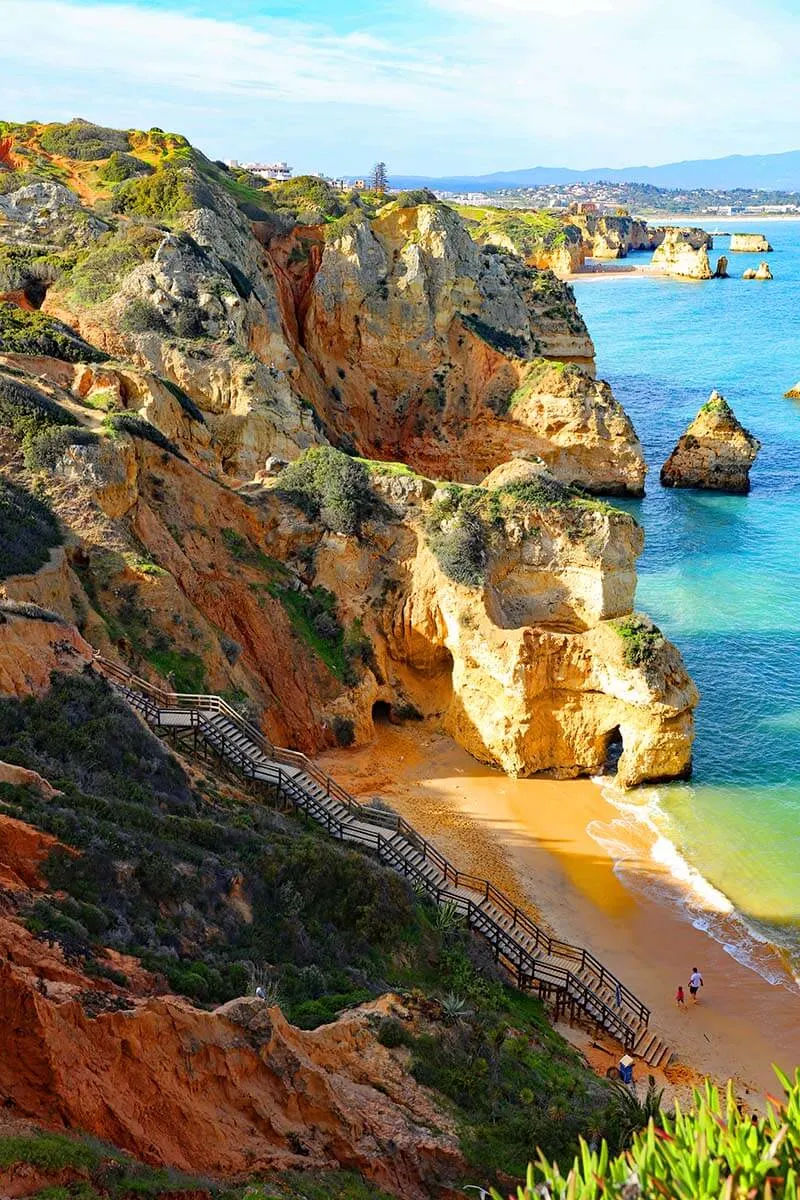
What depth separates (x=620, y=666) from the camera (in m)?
29.5

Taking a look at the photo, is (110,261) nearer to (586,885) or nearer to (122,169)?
(122,169)

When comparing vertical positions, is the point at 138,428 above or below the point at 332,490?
above

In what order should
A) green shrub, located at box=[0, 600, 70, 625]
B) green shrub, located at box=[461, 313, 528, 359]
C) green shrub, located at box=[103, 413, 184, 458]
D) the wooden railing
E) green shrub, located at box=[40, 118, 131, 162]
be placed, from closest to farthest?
1. green shrub, located at box=[0, 600, 70, 625]
2. the wooden railing
3. green shrub, located at box=[103, 413, 184, 458]
4. green shrub, located at box=[40, 118, 131, 162]
5. green shrub, located at box=[461, 313, 528, 359]

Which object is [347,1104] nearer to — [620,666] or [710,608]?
[620,666]

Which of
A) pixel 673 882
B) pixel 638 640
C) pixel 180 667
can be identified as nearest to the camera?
pixel 180 667

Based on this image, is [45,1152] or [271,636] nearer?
[45,1152]

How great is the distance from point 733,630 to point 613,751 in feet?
39.0

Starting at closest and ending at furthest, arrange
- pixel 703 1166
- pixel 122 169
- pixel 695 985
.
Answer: pixel 703 1166, pixel 695 985, pixel 122 169

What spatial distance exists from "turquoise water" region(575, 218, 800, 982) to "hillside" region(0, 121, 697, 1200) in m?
2.76

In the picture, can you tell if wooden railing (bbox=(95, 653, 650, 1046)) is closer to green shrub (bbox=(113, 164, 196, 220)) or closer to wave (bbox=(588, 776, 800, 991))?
wave (bbox=(588, 776, 800, 991))

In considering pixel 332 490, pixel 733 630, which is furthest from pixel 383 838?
pixel 733 630

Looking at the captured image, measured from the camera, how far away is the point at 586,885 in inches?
1054

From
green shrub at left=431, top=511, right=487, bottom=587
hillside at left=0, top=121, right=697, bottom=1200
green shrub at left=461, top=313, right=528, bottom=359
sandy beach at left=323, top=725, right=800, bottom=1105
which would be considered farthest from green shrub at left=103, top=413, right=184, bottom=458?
green shrub at left=461, top=313, right=528, bottom=359

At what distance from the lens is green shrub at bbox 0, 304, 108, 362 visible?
34188 mm
